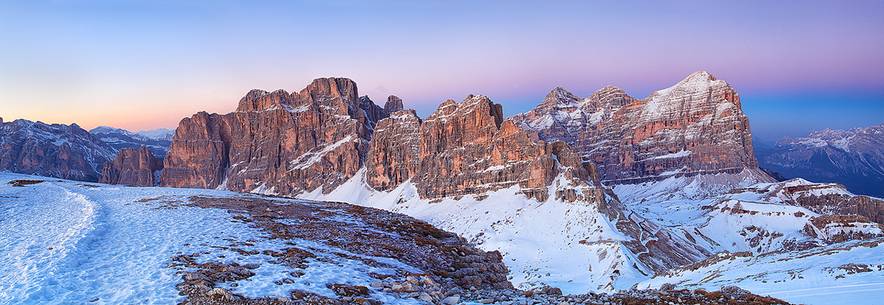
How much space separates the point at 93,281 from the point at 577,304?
54.3 ft

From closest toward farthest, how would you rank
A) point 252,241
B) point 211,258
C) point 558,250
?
point 211,258
point 252,241
point 558,250

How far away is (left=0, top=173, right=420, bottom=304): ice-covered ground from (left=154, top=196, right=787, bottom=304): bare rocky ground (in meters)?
0.56

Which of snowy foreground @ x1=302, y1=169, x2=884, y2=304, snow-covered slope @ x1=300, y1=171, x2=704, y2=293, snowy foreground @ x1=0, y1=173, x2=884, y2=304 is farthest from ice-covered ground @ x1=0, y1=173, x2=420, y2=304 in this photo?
snow-covered slope @ x1=300, y1=171, x2=704, y2=293

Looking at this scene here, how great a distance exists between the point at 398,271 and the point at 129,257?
11.3 m

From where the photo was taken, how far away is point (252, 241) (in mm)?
27547

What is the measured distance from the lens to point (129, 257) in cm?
2275

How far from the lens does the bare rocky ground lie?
60.3 ft

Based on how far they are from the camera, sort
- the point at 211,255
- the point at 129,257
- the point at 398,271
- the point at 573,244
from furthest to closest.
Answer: the point at 573,244
the point at 211,255
the point at 398,271
the point at 129,257

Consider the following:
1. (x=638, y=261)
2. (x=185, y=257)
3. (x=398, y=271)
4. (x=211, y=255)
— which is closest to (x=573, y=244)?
(x=638, y=261)

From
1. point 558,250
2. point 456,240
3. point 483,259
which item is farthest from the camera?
point 558,250

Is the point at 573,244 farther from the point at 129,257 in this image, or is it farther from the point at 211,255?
the point at 129,257

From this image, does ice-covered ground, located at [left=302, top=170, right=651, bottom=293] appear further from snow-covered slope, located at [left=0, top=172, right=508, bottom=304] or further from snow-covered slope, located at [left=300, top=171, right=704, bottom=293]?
snow-covered slope, located at [left=0, top=172, right=508, bottom=304]

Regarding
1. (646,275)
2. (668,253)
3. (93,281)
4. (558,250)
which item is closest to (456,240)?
(93,281)

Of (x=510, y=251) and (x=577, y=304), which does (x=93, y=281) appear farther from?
(x=510, y=251)
